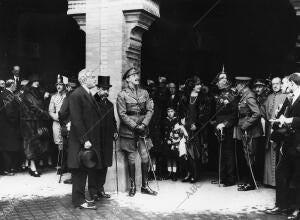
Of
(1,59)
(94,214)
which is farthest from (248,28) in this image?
(94,214)

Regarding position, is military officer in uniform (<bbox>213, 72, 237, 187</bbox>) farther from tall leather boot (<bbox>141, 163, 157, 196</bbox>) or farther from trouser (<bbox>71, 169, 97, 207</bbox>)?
trouser (<bbox>71, 169, 97, 207</bbox>)

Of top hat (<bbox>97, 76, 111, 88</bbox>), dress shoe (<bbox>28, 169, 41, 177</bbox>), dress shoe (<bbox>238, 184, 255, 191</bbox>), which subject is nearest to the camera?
top hat (<bbox>97, 76, 111, 88</bbox>)

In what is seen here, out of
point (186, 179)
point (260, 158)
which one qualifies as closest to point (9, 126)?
point (186, 179)

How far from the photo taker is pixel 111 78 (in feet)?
28.0

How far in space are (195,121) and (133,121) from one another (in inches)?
63.4

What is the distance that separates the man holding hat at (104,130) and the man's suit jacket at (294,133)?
9.17 ft

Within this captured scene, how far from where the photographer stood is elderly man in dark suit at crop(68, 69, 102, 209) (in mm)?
7164

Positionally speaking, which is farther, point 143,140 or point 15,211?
point 143,140

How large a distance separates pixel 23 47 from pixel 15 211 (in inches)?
281

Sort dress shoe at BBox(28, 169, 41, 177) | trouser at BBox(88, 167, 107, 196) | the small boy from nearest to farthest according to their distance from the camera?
trouser at BBox(88, 167, 107, 196) < the small boy < dress shoe at BBox(28, 169, 41, 177)

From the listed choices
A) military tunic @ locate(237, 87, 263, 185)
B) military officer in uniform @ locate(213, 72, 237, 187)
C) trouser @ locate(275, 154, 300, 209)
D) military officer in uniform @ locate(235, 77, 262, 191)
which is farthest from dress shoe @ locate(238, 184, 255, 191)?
trouser @ locate(275, 154, 300, 209)

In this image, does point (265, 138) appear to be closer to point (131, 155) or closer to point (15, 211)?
point (131, 155)

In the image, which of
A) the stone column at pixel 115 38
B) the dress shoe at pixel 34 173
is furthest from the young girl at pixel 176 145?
the dress shoe at pixel 34 173

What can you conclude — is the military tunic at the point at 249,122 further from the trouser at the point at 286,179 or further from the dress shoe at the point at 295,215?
the dress shoe at the point at 295,215
